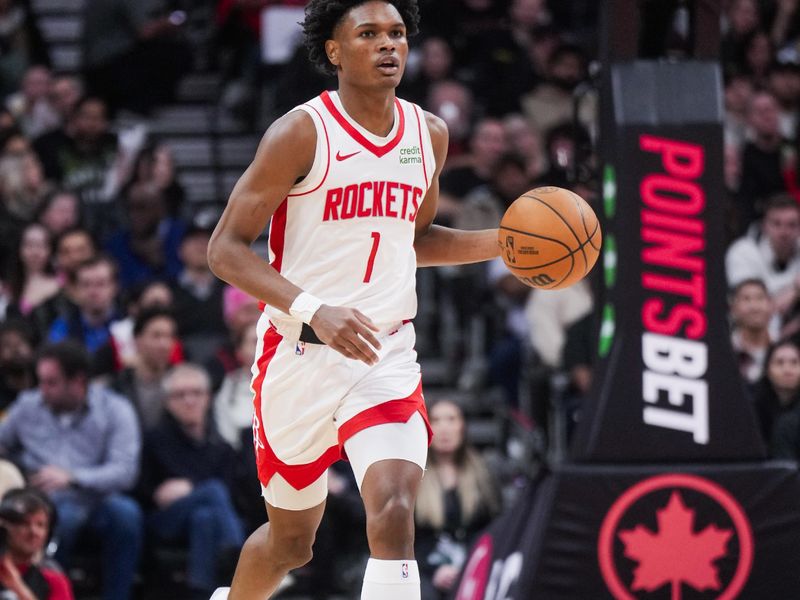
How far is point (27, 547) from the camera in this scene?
24.8 feet

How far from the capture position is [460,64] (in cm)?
1377

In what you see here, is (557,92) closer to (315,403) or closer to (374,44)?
(374,44)

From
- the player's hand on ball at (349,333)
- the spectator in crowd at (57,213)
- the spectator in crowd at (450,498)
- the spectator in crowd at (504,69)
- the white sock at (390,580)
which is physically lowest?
the spectator in crowd at (450,498)

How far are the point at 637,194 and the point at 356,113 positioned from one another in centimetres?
201

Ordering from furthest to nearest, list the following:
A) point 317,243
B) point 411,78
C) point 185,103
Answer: point 185,103, point 411,78, point 317,243

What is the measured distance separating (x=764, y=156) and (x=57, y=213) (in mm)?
5429

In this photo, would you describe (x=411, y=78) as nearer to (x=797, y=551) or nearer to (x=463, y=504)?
(x=463, y=504)

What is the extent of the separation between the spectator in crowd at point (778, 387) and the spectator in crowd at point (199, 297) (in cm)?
349

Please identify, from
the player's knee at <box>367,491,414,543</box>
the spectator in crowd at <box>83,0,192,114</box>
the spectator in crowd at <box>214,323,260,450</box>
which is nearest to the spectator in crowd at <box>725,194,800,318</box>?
the spectator in crowd at <box>214,323,260,450</box>

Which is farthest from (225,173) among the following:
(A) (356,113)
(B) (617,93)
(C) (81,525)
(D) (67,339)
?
(A) (356,113)

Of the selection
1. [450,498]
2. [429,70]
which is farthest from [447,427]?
[429,70]

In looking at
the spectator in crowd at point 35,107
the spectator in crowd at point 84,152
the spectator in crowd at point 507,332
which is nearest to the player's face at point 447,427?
the spectator in crowd at point 507,332

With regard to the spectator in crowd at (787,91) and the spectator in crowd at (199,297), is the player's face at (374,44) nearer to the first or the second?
the spectator in crowd at (199,297)

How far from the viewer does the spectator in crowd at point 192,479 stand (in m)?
8.52
